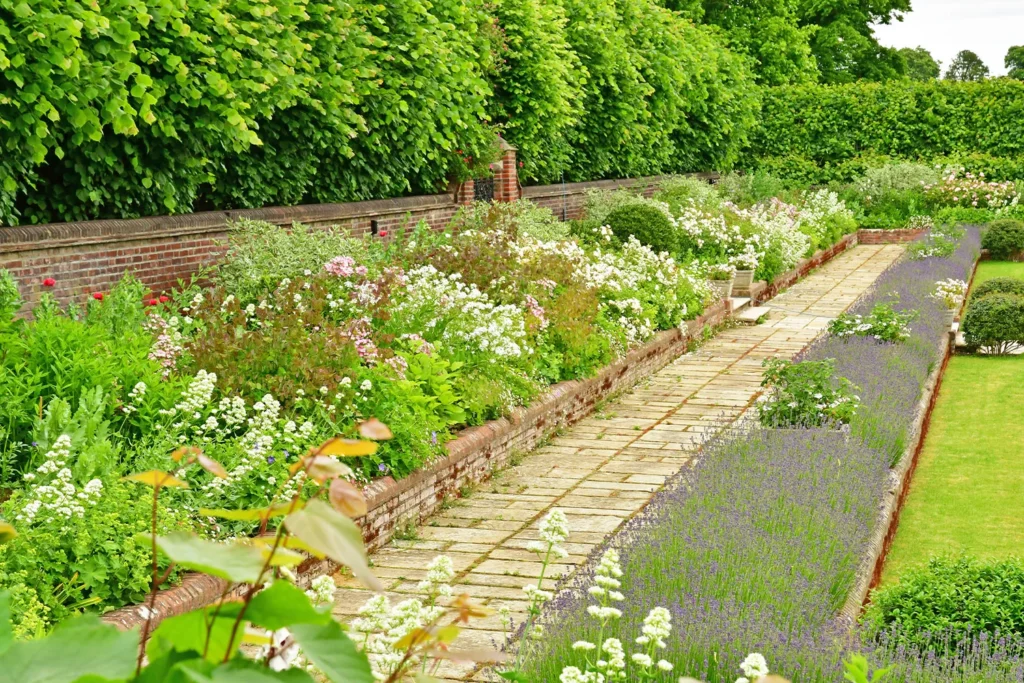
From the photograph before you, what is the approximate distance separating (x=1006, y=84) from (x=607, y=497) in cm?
2562

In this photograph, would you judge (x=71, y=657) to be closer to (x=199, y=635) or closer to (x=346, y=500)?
(x=199, y=635)

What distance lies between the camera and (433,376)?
770cm

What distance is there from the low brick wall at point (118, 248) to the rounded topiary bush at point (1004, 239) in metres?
15.5

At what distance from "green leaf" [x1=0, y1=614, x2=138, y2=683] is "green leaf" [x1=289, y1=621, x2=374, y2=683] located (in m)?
0.15

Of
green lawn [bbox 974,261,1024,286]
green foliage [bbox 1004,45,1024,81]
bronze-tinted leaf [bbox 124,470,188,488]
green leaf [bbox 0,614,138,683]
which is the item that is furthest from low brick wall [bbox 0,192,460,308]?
green foliage [bbox 1004,45,1024,81]

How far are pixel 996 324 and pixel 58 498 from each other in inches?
440

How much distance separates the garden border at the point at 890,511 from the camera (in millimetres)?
5594

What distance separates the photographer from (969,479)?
8.48 metres

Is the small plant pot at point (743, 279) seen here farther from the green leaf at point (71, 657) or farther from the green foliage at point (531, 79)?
the green leaf at point (71, 657)

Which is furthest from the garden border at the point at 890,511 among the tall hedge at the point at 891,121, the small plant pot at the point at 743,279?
the tall hedge at the point at 891,121

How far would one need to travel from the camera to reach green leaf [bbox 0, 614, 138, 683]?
1054 millimetres

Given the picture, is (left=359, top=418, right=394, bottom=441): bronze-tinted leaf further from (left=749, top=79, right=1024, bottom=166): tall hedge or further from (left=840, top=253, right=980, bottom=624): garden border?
(left=749, top=79, right=1024, bottom=166): tall hedge

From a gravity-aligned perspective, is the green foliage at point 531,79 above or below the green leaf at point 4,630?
above

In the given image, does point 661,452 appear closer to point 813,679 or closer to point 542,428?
point 542,428
